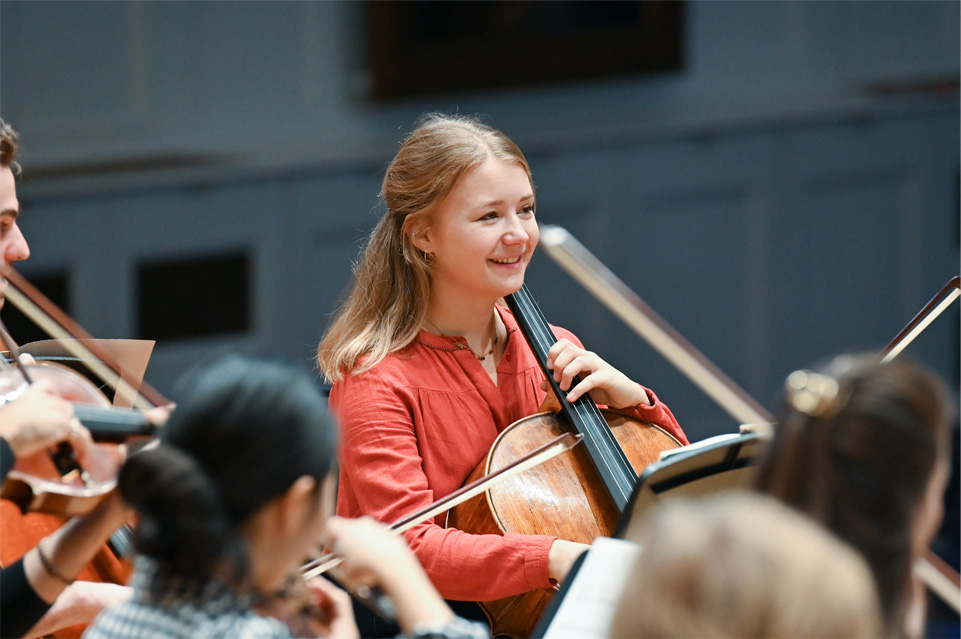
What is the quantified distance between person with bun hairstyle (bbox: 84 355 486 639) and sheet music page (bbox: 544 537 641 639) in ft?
0.33

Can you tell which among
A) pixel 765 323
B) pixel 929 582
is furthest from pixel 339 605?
pixel 765 323

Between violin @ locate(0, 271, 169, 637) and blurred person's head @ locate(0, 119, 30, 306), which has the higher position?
blurred person's head @ locate(0, 119, 30, 306)

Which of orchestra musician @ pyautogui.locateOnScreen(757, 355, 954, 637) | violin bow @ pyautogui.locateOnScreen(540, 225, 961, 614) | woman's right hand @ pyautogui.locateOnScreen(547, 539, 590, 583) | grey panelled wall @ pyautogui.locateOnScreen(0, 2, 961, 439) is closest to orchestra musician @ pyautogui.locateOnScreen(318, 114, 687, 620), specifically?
woman's right hand @ pyautogui.locateOnScreen(547, 539, 590, 583)

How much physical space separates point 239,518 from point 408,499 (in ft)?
1.70

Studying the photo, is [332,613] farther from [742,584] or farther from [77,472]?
[742,584]

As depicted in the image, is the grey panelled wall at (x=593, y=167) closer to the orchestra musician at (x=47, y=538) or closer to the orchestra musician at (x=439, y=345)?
the orchestra musician at (x=439, y=345)

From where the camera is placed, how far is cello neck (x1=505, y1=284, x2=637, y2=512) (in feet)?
4.51

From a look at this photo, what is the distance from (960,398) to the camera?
3301mm

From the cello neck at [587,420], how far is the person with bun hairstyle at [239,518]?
0.44 meters

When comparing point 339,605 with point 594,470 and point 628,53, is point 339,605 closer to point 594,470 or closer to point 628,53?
point 594,470

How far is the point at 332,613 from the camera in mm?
967

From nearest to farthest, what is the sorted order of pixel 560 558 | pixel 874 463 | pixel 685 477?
pixel 874 463 → pixel 685 477 → pixel 560 558

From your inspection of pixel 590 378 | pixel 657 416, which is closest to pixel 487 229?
pixel 590 378

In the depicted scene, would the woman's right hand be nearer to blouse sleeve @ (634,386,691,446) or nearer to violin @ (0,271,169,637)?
blouse sleeve @ (634,386,691,446)
